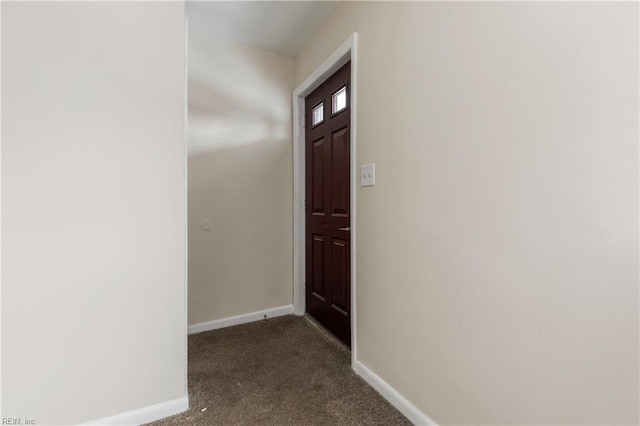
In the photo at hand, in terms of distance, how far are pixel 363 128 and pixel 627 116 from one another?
1.17 metres

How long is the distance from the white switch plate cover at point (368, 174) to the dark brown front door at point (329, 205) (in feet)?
1.02

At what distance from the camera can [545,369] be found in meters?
0.97

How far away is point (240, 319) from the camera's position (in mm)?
2629

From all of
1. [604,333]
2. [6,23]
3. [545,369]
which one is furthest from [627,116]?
[6,23]

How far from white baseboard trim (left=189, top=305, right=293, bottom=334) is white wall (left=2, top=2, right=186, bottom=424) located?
0.99 metres

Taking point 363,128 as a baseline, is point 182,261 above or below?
below

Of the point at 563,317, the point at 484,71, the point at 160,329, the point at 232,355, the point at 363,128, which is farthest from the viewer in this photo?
the point at 232,355

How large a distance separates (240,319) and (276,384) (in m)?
0.99

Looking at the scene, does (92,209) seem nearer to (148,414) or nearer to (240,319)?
(148,414)

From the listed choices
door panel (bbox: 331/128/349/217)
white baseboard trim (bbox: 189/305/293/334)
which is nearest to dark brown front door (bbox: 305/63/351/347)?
door panel (bbox: 331/128/349/217)

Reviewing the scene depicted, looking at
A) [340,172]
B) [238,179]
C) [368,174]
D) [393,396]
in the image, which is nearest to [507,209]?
[368,174]

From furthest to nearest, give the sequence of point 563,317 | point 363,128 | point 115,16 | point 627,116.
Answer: point 363,128, point 115,16, point 563,317, point 627,116

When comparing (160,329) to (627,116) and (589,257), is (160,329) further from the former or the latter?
(627,116)

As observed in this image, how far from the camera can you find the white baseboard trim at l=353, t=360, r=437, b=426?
1395 millimetres
